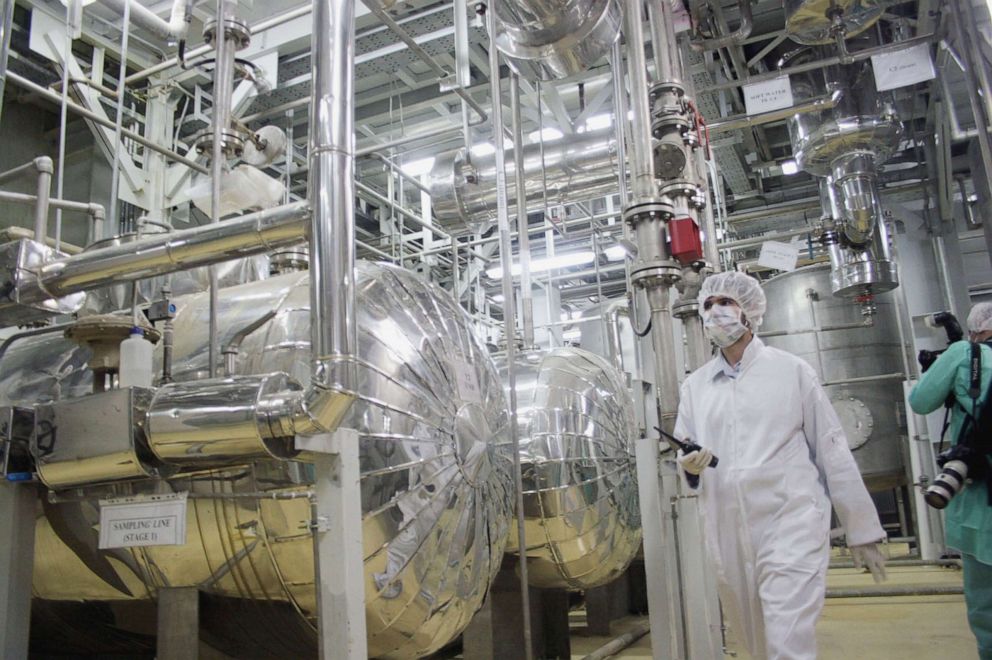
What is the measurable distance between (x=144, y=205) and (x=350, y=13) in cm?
329

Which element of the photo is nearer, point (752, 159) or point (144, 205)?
point (144, 205)

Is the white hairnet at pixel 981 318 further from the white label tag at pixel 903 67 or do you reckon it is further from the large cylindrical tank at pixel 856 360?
the large cylindrical tank at pixel 856 360

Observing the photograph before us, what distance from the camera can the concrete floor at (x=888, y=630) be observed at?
362 cm

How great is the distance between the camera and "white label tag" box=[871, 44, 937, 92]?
14.6ft

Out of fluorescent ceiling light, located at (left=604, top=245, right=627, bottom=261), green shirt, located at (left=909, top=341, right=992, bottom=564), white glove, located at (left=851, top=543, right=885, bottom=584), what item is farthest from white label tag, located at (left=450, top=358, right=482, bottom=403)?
fluorescent ceiling light, located at (left=604, top=245, right=627, bottom=261)

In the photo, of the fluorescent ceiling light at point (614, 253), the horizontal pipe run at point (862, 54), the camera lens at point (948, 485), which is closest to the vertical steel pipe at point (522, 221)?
the camera lens at point (948, 485)

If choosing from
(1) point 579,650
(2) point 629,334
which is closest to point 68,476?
(1) point 579,650

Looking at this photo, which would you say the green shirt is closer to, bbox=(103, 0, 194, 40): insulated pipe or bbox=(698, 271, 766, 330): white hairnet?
bbox=(698, 271, 766, 330): white hairnet

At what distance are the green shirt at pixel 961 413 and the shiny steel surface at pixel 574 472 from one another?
1.26 metres

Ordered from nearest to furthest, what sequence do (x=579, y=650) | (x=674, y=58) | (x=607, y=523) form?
(x=607, y=523) → (x=674, y=58) → (x=579, y=650)

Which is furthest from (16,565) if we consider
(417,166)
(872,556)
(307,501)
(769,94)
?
(417,166)

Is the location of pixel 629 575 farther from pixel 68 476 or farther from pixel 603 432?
pixel 68 476

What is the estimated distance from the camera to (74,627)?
2.35 m

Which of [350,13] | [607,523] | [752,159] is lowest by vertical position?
[607,523]
